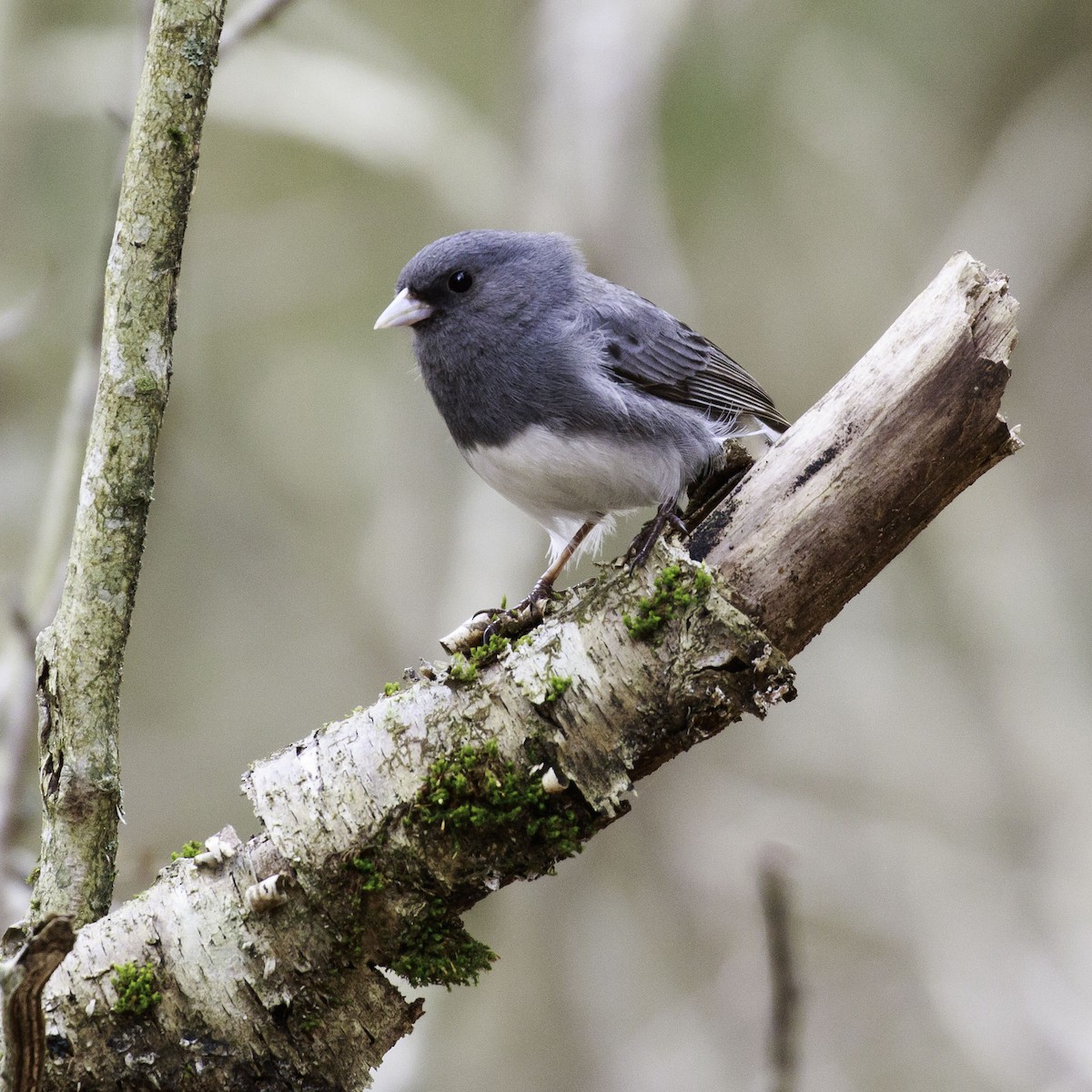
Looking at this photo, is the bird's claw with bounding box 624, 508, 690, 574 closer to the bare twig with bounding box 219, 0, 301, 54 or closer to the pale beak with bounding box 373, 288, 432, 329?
the pale beak with bounding box 373, 288, 432, 329

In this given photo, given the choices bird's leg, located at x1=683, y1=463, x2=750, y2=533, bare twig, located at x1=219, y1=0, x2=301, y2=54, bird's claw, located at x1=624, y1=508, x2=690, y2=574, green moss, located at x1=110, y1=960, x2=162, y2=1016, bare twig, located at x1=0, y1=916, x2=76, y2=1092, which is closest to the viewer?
bare twig, located at x1=0, y1=916, x2=76, y2=1092

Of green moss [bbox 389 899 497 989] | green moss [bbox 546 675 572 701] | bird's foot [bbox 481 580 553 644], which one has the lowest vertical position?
green moss [bbox 389 899 497 989]

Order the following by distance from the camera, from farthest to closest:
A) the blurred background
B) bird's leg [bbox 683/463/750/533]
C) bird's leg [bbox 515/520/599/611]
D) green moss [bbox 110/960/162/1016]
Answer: the blurred background, bird's leg [bbox 515/520/599/611], bird's leg [bbox 683/463/750/533], green moss [bbox 110/960/162/1016]

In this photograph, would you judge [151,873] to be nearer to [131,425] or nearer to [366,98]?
[131,425]

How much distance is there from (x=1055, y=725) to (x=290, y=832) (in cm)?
477

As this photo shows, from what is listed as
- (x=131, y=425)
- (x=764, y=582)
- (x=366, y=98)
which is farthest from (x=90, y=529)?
(x=366, y=98)

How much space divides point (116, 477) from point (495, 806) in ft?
3.00

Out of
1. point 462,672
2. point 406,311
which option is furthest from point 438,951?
point 406,311

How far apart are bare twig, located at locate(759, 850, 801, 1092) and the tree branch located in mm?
1300

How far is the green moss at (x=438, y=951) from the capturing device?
210cm

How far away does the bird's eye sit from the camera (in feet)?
10.7

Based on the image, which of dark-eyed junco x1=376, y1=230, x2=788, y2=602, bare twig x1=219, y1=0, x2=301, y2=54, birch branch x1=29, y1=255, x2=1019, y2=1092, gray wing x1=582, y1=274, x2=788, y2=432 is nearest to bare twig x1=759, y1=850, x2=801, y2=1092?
birch branch x1=29, y1=255, x2=1019, y2=1092

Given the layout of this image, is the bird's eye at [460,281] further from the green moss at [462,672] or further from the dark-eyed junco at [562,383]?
the green moss at [462,672]

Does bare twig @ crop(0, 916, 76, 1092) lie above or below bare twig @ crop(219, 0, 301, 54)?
below
